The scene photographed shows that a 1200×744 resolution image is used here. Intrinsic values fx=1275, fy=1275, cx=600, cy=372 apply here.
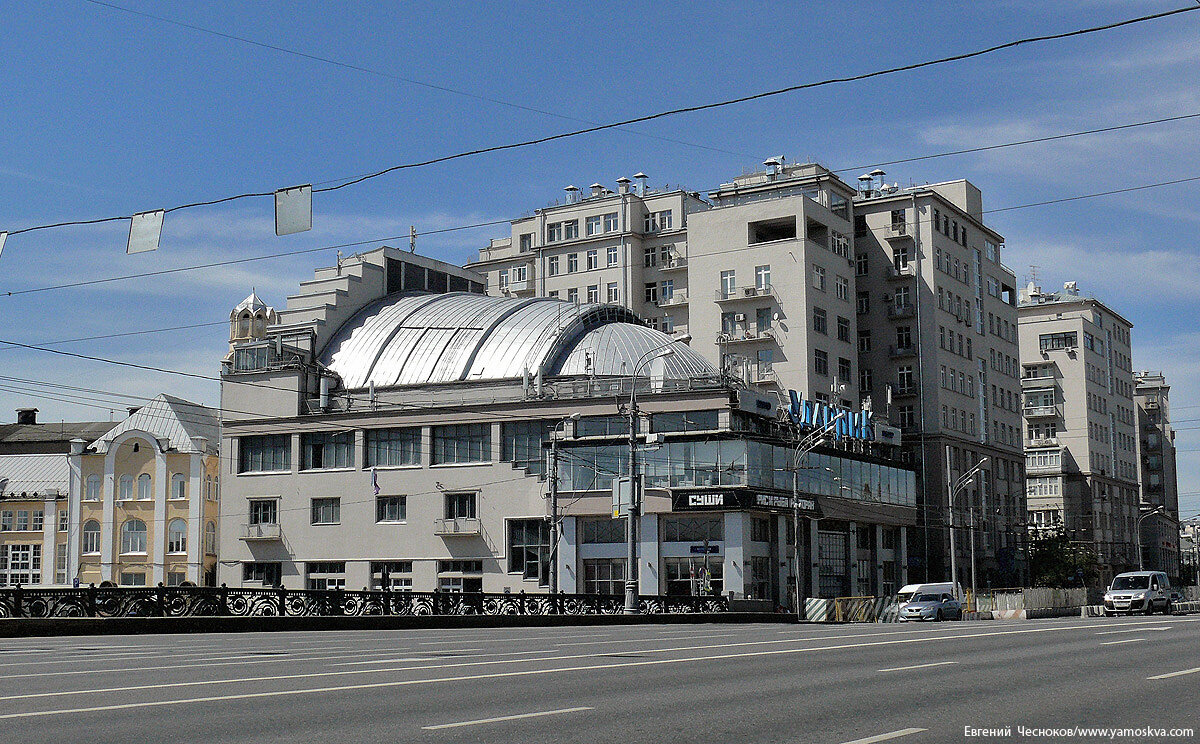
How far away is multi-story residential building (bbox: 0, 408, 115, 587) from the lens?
99062 mm

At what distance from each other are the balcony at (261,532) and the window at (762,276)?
37654 millimetres

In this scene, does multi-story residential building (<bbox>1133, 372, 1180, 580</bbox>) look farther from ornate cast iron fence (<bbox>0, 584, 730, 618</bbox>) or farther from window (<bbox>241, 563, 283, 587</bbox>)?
ornate cast iron fence (<bbox>0, 584, 730, 618</bbox>)

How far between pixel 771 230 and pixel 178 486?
4847cm

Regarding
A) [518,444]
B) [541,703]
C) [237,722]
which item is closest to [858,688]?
[541,703]

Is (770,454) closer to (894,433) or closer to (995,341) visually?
(894,433)

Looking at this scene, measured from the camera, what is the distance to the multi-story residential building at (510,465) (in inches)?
2852

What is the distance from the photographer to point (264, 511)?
8706cm

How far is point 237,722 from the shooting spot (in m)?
12.3

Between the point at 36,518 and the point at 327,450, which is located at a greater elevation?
the point at 327,450

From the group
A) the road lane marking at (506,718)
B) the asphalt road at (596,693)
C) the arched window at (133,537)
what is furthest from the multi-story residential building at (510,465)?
the road lane marking at (506,718)

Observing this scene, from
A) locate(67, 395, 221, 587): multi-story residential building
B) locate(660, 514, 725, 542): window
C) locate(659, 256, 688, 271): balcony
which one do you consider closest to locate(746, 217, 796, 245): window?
locate(659, 256, 688, 271): balcony

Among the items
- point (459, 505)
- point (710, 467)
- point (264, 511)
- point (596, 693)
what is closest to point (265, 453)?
point (264, 511)

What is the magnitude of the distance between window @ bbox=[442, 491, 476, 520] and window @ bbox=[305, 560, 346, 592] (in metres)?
8.52

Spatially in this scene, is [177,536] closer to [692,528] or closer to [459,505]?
[459,505]
